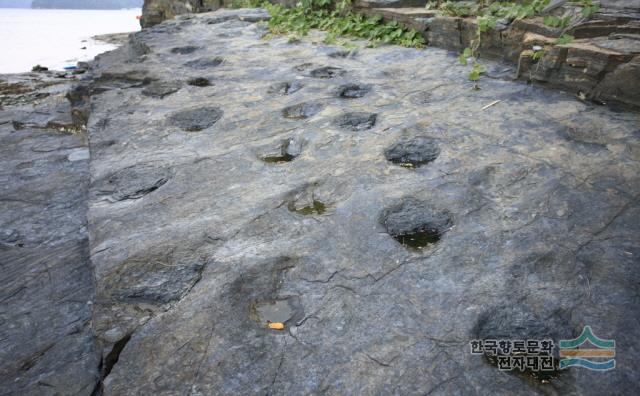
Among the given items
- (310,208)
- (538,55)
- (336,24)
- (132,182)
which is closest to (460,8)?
(538,55)

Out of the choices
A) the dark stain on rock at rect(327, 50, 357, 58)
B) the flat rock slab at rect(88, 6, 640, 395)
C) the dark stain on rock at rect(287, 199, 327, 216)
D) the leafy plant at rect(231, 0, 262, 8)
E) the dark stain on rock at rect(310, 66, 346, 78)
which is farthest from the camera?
the leafy plant at rect(231, 0, 262, 8)

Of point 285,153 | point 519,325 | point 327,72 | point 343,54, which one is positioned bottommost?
point 519,325

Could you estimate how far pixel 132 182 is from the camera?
232 centimetres

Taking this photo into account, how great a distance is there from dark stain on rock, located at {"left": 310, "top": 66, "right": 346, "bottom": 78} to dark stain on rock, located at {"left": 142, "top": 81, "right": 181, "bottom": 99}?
130 cm

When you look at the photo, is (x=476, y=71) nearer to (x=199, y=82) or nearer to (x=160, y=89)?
(x=199, y=82)

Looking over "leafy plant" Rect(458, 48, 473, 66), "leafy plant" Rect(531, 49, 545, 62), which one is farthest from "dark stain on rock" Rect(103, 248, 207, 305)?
"leafy plant" Rect(458, 48, 473, 66)

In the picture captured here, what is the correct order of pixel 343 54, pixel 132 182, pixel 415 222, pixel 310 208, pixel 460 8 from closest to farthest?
pixel 415 222, pixel 310 208, pixel 132 182, pixel 460 8, pixel 343 54

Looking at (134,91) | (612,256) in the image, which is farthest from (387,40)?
(612,256)

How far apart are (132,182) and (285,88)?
173 centimetres

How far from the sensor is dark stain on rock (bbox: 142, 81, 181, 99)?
3.59m

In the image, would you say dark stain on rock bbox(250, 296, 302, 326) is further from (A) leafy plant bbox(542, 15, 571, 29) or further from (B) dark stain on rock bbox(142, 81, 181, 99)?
(A) leafy plant bbox(542, 15, 571, 29)

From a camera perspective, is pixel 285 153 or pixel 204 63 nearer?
pixel 285 153

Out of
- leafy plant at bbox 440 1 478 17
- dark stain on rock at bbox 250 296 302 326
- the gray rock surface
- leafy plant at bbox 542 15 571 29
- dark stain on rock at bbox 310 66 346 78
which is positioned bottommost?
the gray rock surface

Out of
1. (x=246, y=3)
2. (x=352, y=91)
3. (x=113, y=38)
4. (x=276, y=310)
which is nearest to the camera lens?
(x=276, y=310)
